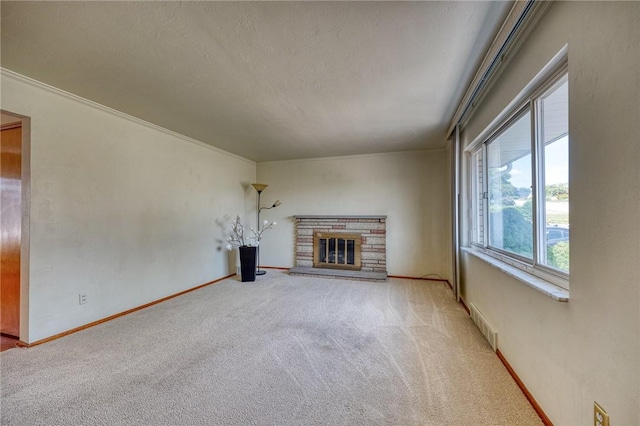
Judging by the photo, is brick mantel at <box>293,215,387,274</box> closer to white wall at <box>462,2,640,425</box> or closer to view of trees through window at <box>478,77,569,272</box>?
view of trees through window at <box>478,77,569,272</box>

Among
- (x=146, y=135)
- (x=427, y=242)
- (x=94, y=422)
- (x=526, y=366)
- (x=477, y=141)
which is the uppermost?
(x=146, y=135)

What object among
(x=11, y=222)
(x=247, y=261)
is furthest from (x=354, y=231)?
(x=11, y=222)

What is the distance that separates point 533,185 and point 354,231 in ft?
11.5

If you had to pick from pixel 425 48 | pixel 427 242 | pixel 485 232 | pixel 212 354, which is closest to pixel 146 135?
pixel 212 354

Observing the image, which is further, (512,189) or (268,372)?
(512,189)

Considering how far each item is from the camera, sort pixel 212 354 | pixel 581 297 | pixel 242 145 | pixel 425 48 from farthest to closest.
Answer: pixel 242 145, pixel 212 354, pixel 425 48, pixel 581 297

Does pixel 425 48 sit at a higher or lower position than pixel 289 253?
higher

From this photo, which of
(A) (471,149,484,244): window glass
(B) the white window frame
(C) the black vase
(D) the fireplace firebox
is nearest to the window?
(B) the white window frame

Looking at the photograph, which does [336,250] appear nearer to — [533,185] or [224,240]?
[224,240]

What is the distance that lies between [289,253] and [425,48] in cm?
439

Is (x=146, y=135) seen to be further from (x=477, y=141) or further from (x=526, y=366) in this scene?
(x=526, y=366)

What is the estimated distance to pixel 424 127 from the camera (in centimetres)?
355

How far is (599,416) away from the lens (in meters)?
1.06

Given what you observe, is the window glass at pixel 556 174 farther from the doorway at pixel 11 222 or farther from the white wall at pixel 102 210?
the doorway at pixel 11 222
